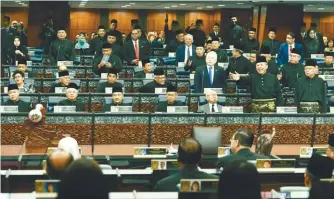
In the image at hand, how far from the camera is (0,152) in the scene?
25.0 ft

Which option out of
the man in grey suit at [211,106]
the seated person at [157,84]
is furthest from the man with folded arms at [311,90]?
the seated person at [157,84]

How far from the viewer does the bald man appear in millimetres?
3641

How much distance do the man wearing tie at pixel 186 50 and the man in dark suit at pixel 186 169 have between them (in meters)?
8.32

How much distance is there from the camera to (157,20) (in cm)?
2961

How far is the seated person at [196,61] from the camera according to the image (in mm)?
12266

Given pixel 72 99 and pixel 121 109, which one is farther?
pixel 72 99

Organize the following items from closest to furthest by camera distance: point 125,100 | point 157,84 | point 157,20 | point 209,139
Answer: point 209,139 → point 125,100 → point 157,84 → point 157,20

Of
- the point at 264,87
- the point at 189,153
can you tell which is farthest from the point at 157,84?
the point at 189,153

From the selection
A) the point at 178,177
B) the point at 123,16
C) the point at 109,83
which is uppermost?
the point at 123,16

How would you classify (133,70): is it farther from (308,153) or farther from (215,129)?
(308,153)

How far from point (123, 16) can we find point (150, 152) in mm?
23452

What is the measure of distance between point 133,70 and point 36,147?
252 inches

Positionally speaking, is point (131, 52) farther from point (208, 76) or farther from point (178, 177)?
point (178, 177)

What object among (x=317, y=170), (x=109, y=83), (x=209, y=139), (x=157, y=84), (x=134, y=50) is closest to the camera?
(x=317, y=170)
